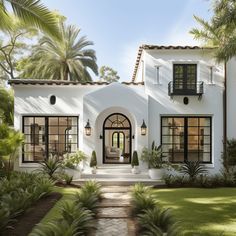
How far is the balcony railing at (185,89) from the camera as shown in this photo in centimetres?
1769

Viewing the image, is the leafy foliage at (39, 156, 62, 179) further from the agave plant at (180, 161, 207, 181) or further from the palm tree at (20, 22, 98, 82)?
the palm tree at (20, 22, 98, 82)

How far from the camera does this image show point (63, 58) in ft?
108

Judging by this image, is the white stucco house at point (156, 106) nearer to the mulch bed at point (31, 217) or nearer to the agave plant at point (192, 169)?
the agave plant at point (192, 169)

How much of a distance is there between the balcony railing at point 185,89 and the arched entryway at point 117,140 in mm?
3111

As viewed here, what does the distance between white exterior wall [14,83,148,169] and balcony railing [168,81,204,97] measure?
1.50 metres

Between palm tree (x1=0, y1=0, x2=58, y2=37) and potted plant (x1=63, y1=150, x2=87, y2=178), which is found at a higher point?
palm tree (x1=0, y1=0, x2=58, y2=37)

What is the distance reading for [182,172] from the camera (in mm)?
17281

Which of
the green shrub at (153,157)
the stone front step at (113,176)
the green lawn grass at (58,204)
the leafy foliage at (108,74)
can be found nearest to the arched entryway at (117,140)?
the green shrub at (153,157)

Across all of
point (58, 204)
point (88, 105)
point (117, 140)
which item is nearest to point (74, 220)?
point (58, 204)

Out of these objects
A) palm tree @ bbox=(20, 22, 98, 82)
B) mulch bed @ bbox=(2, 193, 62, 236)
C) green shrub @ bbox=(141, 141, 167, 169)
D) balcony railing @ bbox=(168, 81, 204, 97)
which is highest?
palm tree @ bbox=(20, 22, 98, 82)

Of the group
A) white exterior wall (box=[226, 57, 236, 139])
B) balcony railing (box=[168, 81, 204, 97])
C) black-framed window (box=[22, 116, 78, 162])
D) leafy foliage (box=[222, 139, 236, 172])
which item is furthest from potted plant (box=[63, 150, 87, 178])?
white exterior wall (box=[226, 57, 236, 139])

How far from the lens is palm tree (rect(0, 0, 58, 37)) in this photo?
8.27 metres

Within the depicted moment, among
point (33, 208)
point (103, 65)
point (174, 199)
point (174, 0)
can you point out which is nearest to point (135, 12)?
point (174, 0)

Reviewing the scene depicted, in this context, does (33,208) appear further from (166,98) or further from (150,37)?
(150,37)
